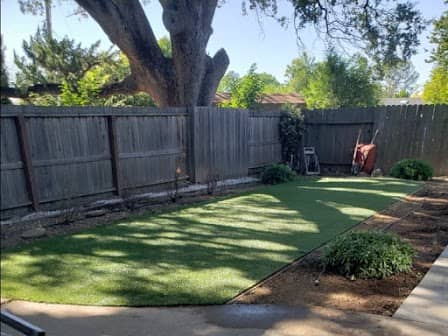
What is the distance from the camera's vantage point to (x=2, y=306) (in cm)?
115

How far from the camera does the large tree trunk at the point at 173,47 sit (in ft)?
29.3

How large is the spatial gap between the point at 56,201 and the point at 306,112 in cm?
1049

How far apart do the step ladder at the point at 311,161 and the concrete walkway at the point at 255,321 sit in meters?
8.89

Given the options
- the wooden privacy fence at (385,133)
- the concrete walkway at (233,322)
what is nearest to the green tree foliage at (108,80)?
the concrete walkway at (233,322)

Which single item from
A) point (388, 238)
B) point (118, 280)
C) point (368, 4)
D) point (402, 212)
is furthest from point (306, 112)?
point (118, 280)

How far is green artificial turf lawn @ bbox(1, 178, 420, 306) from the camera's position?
211cm

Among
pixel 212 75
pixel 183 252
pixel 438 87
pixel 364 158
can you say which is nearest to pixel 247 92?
pixel 212 75

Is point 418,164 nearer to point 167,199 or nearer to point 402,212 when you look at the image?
point 402,212

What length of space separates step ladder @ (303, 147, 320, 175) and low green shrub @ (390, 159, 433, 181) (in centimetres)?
257

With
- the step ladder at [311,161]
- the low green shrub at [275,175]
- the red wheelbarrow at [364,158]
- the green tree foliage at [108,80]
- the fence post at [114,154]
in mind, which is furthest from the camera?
the step ladder at [311,161]

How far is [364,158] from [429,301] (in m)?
8.35

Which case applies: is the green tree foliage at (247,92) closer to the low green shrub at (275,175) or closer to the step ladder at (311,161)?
the step ladder at (311,161)

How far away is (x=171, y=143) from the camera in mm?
7887

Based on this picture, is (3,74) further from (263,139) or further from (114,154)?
(263,139)
